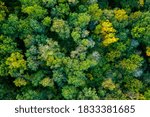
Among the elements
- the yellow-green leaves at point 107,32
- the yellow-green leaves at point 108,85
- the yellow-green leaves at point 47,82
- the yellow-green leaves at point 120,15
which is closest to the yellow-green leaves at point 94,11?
the yellow-green leaves at point 107,32

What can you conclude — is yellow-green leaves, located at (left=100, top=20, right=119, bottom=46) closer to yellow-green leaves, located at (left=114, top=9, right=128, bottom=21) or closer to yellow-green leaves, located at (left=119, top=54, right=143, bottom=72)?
yellow-green leaves, located at (left=114, top=9, right=128, bottom=21)

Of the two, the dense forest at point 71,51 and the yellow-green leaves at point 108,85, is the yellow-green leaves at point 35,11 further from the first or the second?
the yellow-green leaves at point 108,85

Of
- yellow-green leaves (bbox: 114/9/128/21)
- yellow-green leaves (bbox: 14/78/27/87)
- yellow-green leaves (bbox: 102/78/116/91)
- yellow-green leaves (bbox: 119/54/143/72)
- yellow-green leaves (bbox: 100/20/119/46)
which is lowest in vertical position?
yellow-green leaves (bbox: 102/78/116/91)

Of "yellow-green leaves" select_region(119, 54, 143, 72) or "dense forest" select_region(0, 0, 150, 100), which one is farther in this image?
"yellow-green leaves" select_region(119, 54, 143, 72)

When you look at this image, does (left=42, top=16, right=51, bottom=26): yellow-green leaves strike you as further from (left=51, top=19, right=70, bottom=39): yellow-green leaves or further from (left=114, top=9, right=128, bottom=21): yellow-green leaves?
(left=114, top=9, right=128, bottom=21): yellow-green leaves

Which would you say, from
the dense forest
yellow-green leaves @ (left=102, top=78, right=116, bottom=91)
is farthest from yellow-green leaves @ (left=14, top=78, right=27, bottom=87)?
yellow-green leaves @ (left=102, top=78, right=116, bottom=91)

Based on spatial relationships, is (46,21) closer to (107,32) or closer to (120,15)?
(107,32)

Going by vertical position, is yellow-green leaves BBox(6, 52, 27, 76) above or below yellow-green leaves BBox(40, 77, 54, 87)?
above

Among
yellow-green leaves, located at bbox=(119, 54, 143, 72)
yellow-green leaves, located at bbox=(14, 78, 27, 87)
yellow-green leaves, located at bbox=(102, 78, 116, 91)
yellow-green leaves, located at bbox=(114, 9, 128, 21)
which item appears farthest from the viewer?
yellow-green leaves, located at bbox=(114, 9, 128, 21)

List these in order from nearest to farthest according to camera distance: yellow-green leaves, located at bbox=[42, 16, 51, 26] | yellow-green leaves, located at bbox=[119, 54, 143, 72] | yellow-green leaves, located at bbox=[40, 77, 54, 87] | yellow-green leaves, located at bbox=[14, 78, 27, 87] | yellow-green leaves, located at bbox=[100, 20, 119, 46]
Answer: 1. yellow-green leaves, located at bbox=[40, 77, 54, 87]
2. yellow-green leaves, located at bbox=[42, 16, 51, 26]
3. yellow-green leaves, located at bbox=[14, 78, 27, 87]
4. yellow-green leaves, located at bbox=[100, 20, 119, 46]
5. yellow-green leaves, located at bbox=[119, 54, 143, 72]
